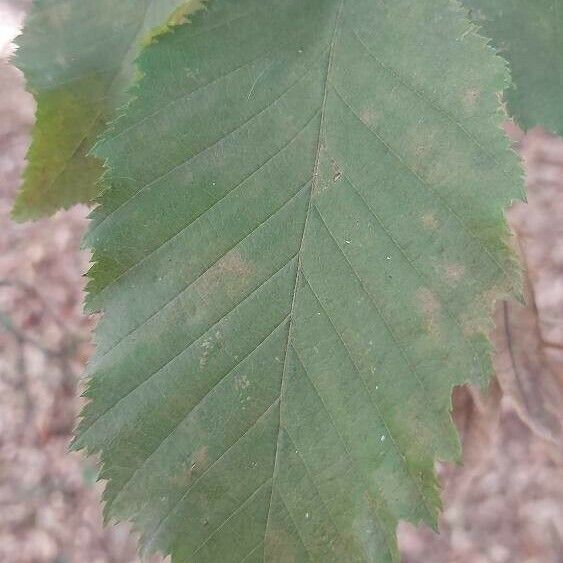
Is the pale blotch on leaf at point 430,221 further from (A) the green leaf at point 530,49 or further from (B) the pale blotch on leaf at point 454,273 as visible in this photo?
(A) the green leaf at point 530,49

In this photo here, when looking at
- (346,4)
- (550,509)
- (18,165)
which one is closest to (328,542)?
(346,4)

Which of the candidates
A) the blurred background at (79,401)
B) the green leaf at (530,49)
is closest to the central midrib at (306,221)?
the green leaf at (530,49)

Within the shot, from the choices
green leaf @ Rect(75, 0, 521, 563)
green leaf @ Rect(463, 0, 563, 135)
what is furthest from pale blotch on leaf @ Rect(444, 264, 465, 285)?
green leaf @ Rect(463, 0, 563, 135)

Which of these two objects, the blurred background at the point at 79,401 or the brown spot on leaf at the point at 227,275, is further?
the blurred background at the point at 79,401

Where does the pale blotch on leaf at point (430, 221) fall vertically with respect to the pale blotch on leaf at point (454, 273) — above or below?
above

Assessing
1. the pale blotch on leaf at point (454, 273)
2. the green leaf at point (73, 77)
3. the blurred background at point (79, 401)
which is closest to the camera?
the pale blotch on leaf at point (454, 273)

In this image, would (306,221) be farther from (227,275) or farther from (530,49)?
(530,49)

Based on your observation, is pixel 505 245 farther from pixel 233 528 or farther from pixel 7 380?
pixel 7 380

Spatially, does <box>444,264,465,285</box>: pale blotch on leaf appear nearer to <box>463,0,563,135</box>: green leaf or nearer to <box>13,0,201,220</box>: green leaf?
<box>463,0,563,135</box>: green leaf

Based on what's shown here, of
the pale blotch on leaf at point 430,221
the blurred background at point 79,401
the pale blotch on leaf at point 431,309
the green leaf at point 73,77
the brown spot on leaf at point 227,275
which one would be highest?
the green leaf at point 73,77
